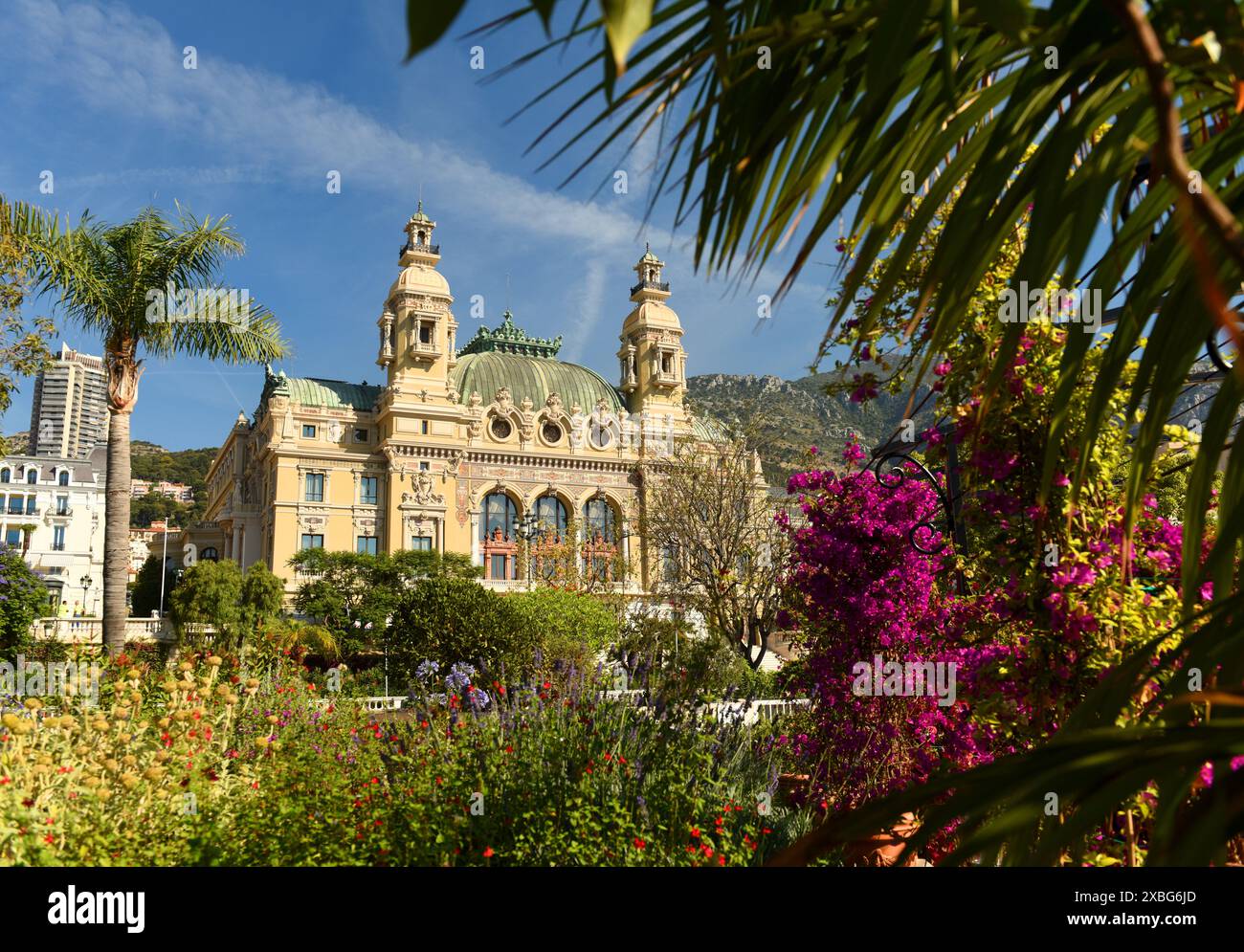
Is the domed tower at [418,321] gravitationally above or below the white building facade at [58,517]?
above

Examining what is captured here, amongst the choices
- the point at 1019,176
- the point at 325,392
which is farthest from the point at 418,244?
the point at 1019,176

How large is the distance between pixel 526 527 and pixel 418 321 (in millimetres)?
13269

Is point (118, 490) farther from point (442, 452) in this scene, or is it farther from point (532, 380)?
point (532, 380)

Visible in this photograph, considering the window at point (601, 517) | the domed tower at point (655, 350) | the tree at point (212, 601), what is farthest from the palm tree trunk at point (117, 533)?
the domed tower at point (655, 350)

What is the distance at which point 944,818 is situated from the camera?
2.95 feet

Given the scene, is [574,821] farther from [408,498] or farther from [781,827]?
[408,498]

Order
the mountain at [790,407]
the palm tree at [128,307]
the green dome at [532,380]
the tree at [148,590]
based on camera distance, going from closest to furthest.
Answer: the palm tree at [128,307], the green dome at [532,380], the tree at [148,590], the mountain at [790,407]

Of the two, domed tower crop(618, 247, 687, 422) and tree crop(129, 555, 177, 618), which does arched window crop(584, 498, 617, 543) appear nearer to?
domed tower crop(618, 247, 687, 422)

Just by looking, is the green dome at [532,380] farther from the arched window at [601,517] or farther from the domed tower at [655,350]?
the arched window at [601,517]

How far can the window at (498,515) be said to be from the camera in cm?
5259

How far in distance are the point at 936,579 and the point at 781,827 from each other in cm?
188

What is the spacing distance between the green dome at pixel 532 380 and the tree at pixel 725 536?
26.4 m

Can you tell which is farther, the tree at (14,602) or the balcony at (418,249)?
the balcony at (418,249)

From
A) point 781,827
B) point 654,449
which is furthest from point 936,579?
point 654,449
